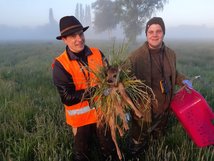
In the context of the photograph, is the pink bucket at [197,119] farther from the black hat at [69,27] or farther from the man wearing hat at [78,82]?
the black hat at [69,27]

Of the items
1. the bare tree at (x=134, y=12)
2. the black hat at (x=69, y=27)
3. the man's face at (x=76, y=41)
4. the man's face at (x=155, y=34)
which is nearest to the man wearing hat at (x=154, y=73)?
the man's face at (x=155, y=34)

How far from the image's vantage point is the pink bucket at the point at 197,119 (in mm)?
3254

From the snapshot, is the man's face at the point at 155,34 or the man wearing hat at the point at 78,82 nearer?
the man wearing hat at the point at 78,82

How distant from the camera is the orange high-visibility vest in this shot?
2.91 metres

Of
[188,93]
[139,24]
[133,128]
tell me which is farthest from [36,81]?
[139,24]

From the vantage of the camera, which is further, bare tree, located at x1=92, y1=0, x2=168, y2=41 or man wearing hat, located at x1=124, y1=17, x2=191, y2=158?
bare tree, located at x1=92, y1=0, x2=168, y2=41

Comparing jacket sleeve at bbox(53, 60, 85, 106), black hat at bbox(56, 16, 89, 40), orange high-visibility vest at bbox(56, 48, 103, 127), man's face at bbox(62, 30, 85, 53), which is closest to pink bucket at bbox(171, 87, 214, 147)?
orange high-visibility vest at bbox(56, 48, 103, 127)

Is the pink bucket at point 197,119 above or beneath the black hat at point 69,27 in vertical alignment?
beneath

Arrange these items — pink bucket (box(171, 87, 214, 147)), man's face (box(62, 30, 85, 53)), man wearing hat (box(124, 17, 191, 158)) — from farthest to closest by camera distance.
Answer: man wearing hat (box(124, 17, 191, 158))
pink bucket (box(171, 87, 214, 147))
man's face (box(62, 30, 85, 53))

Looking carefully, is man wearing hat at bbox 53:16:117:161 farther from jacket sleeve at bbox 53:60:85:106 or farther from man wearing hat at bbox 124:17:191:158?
man wearing hat at bbox 124:17:191:158

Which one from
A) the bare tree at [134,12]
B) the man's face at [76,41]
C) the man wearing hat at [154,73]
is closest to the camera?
the man's face at [76,41]

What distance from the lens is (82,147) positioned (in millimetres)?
3150

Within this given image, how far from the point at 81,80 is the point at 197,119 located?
5.05 ft

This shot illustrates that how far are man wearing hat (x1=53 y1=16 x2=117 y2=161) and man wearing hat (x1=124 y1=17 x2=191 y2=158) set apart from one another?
0.52 meters
